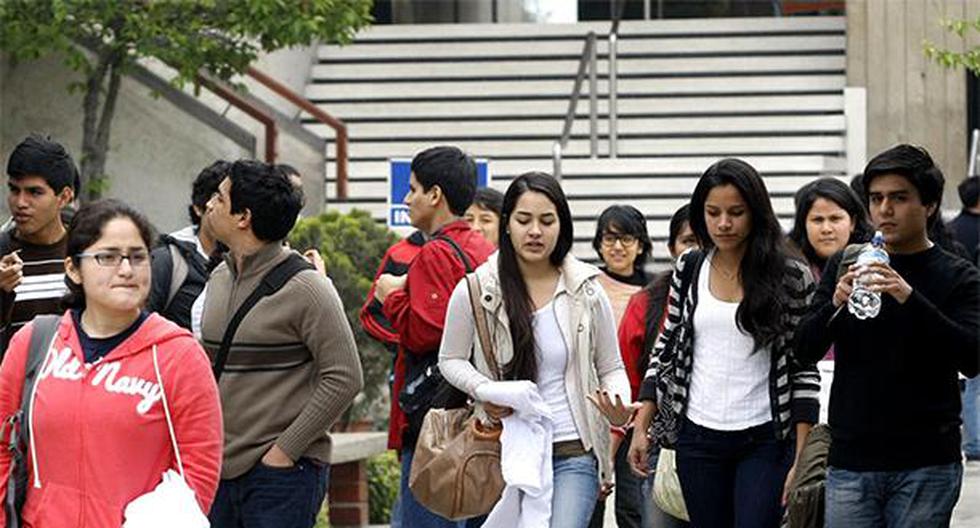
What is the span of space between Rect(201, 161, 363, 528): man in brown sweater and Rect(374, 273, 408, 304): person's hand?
1.34m

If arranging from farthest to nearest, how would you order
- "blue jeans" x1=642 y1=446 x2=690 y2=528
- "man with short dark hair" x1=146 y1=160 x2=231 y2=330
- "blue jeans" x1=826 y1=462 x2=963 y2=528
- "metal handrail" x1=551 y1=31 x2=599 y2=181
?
1. "metal handrail" x1=551 y1=31 x2=599 y2=181
2. "blue jeans" x1=642 y1=446 x2=690 y2=528
3. "man with short dark hair" x1=146 y1=160 x2=231 y2=330
4. "blue jeans" x1=826 y1=462 x2=963 y2=528

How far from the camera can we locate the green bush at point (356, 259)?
52.3ft

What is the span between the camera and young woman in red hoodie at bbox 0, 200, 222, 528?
6086 mm

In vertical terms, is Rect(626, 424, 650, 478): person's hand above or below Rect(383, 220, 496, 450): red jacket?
below

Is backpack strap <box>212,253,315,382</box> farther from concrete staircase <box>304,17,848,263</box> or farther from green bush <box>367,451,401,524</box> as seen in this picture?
concrete staircase <box>304,17,848,263</box>

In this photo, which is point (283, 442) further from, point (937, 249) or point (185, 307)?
point (937, 249)

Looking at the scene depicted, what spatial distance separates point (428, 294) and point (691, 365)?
1.36 metres

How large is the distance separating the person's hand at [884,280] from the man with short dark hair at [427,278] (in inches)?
98.9

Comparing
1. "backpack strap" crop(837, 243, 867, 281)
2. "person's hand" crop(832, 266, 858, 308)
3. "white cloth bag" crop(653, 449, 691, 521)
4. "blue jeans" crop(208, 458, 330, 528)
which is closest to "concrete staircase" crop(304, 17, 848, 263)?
"white cloth bag" crop(653, 449, 691, 521)

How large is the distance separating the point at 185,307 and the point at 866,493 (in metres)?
2.71

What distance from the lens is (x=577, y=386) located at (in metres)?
7.98

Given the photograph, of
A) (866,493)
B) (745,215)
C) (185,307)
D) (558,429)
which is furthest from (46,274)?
(866,493)

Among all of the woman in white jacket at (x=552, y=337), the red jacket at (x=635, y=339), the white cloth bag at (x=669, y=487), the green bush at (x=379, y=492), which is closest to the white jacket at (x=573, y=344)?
the woman in white jacket at (x=552, y=337)

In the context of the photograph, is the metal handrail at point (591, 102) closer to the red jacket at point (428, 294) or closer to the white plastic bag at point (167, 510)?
the red jacket at point (428, 294)
